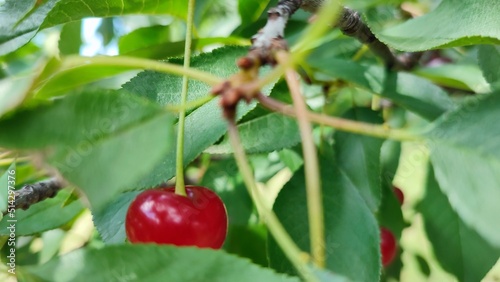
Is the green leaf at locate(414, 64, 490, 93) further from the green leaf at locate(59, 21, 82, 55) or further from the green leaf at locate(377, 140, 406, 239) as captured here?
the green leaf at locate(59, 21, 82, 55)

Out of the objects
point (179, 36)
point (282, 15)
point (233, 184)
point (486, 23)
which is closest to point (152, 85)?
point (282, 15)

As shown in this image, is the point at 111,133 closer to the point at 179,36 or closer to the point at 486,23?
the point at 486,23

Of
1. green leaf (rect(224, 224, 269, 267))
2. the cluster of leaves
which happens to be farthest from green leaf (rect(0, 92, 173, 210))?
green leaf (rect(224, 224, 269, 267))

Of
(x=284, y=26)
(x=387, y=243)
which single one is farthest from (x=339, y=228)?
(x=387, y=243)

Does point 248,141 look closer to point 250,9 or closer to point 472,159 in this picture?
point 250,9

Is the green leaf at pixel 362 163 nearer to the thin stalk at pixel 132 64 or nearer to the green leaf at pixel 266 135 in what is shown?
the green leaf at pixel 266 135

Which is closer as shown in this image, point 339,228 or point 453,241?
point 339,228
